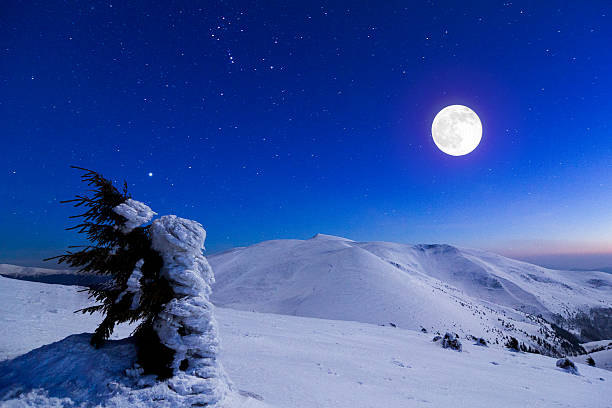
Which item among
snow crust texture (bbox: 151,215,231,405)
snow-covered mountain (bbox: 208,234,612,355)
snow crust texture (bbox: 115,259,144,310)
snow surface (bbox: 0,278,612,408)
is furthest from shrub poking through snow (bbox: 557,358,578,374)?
snow-covered mountain (bbox: 208,234,612,355)

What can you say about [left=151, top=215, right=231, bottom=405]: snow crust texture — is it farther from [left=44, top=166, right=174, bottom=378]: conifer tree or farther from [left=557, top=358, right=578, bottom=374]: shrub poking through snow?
[left=557, top=358, right=578, bottom=374]: shrub poking through snow

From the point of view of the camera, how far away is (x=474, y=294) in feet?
335

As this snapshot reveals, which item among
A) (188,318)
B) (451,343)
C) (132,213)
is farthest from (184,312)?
(451,343)

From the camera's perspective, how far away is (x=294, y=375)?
20.4ft

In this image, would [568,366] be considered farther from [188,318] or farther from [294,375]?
[188,318]

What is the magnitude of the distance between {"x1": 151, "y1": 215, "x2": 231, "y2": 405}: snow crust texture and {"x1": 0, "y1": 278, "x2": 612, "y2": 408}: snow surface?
0.39m

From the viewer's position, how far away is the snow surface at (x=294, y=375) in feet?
10.1

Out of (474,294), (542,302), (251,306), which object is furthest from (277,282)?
(542,302)

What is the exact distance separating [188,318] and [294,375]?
11.6 ft

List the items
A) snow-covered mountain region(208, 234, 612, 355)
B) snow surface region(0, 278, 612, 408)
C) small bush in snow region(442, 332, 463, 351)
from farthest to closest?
snow-covered mountain region(208, 234, 612, 355) → small bush in snow region(442, 332, 463, 351) → snow surface region(0, 278, 612, 408)

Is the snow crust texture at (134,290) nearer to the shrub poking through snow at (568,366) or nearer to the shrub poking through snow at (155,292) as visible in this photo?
the shrub poking through snow at (155,292)

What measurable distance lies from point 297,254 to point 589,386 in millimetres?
64613

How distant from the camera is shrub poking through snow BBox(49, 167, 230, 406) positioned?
12.4ft

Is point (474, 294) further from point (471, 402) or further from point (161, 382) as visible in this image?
point (161, 382)
